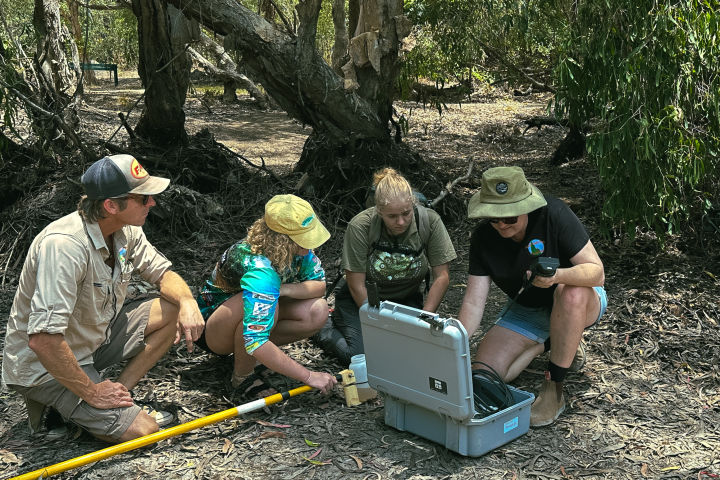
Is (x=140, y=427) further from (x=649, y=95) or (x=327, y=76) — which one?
(x=327, y=76)

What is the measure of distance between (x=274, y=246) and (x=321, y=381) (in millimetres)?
570

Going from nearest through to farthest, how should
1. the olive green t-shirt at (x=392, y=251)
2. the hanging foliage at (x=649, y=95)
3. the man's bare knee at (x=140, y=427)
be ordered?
the man's bare knee at (x=140, y=427)
the olive green t-shirt at (x=392, y=251)
the hanging foliage at (x=649, y=95)

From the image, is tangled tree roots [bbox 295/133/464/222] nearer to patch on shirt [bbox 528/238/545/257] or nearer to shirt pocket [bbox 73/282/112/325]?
patch on shirt [bbox 528/238/545/257]

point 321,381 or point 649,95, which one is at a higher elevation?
point 649,95

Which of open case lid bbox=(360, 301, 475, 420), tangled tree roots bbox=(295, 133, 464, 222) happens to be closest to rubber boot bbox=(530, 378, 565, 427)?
open case lid bbox=(360, 301, 475, 420)

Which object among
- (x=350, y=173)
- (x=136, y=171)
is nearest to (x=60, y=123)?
(x=350, y=173)

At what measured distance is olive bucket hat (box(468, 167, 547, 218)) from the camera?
3.02 metres

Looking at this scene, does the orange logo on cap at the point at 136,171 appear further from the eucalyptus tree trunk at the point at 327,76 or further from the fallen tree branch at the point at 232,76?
the fallen tree branch at the point at 232,76

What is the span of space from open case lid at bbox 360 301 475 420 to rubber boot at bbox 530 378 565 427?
1.69 ft

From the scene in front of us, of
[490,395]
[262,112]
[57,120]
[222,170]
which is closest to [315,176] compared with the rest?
[222,170]

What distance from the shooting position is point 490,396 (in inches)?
117

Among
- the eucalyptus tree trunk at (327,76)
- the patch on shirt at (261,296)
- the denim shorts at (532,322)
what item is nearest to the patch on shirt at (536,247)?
the denim shorts at (532,322)

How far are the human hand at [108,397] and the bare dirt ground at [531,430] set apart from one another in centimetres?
A: 21

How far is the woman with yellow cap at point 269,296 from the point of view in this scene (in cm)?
306
